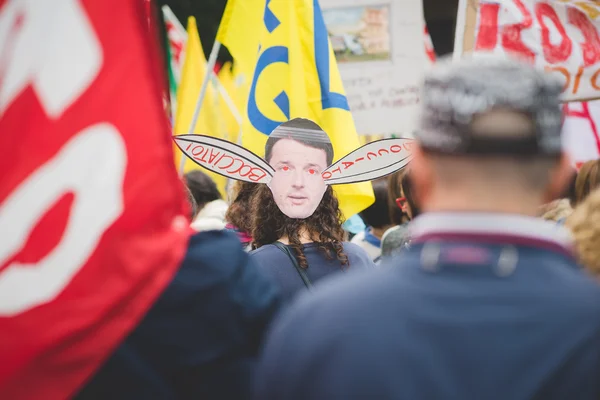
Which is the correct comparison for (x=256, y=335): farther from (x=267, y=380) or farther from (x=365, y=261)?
(x=365, y=261)

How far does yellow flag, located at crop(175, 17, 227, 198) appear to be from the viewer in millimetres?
7402

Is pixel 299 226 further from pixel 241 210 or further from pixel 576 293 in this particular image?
pixel 576 293

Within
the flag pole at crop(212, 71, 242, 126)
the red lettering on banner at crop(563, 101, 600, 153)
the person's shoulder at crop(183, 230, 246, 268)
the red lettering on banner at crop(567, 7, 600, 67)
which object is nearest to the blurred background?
the flag pole at crop(212, 71, 242, 126)

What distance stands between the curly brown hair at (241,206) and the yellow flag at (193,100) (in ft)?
8.88

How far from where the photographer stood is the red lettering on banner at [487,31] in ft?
18.4

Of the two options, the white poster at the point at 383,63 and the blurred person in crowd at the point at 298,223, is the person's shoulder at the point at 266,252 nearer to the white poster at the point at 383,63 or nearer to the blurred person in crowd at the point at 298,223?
the blurred person in crowd at the point at 298,223

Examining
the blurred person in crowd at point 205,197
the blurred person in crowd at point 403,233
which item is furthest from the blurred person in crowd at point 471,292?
the blurred person in crowd at point 205,197

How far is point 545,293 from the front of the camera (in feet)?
4.76

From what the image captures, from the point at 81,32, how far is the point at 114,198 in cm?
41

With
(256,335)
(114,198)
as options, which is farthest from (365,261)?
(114,198)

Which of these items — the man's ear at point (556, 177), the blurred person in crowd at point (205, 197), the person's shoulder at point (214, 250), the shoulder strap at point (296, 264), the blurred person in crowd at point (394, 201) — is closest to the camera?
the man's ear at point (556, 177)

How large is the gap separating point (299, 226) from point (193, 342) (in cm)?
153

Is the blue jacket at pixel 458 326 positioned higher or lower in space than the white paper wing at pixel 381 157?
higher

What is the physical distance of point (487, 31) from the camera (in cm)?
562
